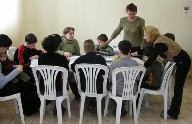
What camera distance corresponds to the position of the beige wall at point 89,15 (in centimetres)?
543

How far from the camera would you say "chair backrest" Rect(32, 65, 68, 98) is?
2.98 m

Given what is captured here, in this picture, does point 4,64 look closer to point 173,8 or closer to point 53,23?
point 53,23

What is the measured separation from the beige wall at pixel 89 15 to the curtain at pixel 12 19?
360 mm

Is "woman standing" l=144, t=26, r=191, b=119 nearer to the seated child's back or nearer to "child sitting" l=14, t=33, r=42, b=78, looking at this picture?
the seated child's back

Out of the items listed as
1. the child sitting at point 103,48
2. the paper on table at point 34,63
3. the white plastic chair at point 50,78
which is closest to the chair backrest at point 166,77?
the child sitting at point 103,48

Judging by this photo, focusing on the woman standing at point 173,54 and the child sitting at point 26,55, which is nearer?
the woman standing at point 173,54

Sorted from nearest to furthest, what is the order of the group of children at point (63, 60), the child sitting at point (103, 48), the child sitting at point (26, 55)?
the group of children at point (63, 60) → the child sitting at point (26, 55) → the child sitting at point (103, 48)

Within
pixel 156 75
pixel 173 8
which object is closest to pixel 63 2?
pixel 173 8

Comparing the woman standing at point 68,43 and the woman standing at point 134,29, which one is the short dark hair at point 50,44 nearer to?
the woman standing at point 68,43

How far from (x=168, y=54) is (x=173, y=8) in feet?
8.05

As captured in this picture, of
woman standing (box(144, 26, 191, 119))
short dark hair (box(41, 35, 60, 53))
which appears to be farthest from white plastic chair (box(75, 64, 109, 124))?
woman standing (box(144, 26, 191, 119))

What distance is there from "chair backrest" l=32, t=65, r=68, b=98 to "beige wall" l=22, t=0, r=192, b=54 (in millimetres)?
2554

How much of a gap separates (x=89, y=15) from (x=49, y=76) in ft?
8.96

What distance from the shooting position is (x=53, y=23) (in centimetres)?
549
